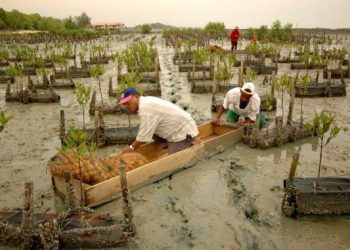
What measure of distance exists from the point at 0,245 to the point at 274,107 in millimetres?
8239

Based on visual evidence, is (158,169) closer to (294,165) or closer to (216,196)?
(216,196)

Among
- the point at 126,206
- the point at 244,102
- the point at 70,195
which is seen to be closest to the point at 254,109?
the point at 244,102

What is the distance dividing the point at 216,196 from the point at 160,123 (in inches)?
57.1

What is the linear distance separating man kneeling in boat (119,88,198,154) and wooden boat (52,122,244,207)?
7.5 inches

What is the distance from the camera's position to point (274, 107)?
1083cm

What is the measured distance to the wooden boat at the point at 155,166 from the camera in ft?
17.0

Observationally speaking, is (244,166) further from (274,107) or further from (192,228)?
(274,107)

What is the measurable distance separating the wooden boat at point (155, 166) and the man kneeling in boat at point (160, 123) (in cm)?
19

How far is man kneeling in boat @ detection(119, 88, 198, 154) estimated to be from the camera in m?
5.73

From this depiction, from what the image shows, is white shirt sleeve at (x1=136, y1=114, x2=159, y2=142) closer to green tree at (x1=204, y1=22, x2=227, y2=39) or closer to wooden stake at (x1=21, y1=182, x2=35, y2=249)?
wooden stake at (x1=21, y1=182, x2=35, y2=249)

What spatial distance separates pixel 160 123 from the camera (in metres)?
6.08

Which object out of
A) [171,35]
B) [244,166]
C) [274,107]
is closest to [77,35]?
[171,35]

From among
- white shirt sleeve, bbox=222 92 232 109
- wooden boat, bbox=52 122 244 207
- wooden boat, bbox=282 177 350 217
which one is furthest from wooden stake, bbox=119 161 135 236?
white shirt sleeve, bbox=222 92 232 109

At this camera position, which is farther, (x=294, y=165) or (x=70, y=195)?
(x=294, y=165)
